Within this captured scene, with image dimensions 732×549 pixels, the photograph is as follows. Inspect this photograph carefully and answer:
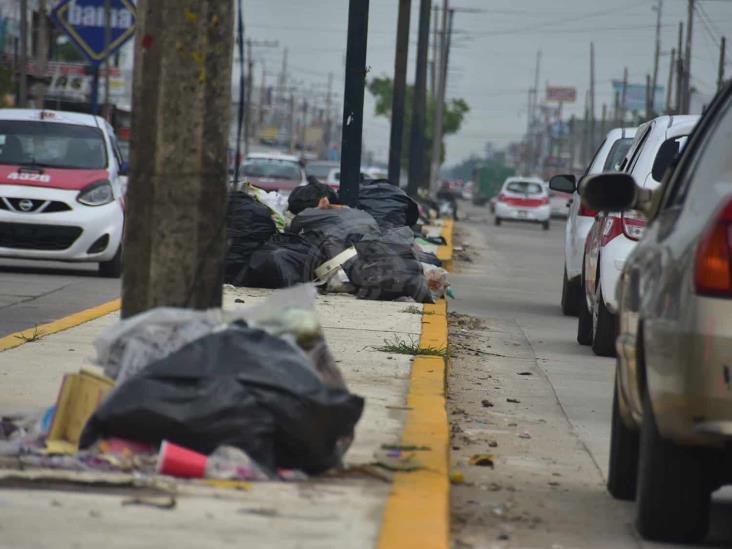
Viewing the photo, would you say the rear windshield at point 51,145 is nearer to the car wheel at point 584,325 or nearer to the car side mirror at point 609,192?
the car wheel at point 584,325

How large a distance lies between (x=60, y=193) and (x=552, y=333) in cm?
613

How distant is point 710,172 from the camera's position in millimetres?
5762

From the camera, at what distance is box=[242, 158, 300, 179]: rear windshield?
36844 millimetres

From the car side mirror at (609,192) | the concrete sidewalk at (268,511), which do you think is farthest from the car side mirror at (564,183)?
the car side mirror at (609,192)

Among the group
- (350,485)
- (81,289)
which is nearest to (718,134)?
(350,485)

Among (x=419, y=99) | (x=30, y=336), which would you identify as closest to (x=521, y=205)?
(x=419, y=99)

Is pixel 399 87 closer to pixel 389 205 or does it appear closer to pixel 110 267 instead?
pixel 389 205

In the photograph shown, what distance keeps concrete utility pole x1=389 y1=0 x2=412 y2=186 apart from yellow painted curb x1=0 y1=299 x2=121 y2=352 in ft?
63.9

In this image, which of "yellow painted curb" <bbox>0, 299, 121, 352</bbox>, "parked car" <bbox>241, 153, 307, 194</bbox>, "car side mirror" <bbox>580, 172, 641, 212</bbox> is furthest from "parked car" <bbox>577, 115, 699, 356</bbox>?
"parked car" <bbox>241, 153, 307, 194</bbox>

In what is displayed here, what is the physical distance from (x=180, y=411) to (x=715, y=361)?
177 cm

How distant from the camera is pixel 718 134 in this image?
590 cm

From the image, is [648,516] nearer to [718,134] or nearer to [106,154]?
[718,134]

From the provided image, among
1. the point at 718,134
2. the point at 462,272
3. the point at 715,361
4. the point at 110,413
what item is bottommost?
the point at 462,272

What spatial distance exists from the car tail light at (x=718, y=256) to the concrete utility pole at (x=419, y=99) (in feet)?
116
